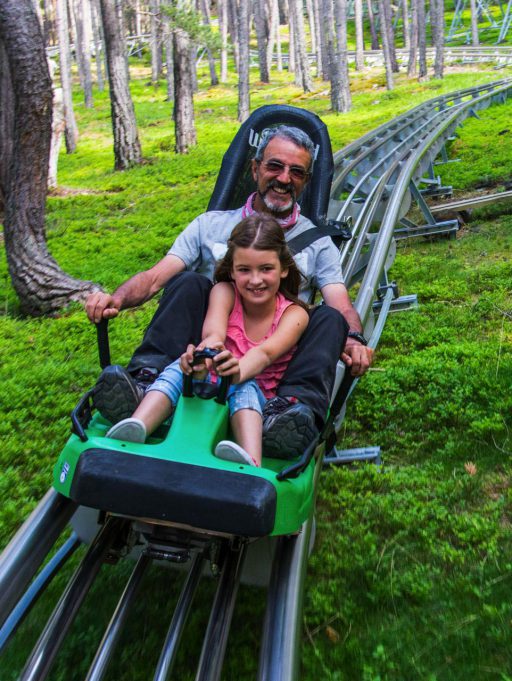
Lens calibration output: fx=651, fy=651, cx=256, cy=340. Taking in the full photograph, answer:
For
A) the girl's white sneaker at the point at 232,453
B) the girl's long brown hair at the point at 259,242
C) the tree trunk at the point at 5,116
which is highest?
the tree trunk at the point at 5,116

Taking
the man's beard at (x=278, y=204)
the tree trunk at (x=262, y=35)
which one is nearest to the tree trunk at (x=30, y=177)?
the man's beard at (x=278, y=204)

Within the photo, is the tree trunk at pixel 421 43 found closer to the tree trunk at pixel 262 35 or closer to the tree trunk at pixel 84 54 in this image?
the tree trunk at pixel 262 35

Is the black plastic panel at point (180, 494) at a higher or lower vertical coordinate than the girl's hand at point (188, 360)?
lower

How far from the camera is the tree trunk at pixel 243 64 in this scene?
1978 centimetres

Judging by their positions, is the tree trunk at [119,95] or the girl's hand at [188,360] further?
the tree trunk at [119,95]

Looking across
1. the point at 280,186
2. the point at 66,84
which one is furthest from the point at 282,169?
the point at 66,84

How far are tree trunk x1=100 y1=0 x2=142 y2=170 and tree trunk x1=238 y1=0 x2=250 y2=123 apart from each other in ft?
25.3

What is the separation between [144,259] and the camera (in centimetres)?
734

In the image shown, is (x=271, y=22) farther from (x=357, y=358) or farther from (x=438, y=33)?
(x=357, y=358)

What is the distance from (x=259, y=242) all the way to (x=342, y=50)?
743 inches

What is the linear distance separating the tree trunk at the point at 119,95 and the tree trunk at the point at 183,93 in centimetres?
125

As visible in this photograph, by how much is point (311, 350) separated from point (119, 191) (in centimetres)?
959

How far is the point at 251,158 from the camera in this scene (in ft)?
13.3

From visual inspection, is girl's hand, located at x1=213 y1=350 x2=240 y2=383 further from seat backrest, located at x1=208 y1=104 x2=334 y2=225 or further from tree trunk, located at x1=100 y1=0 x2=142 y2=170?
tree trunk, located at x1=100 y1=0 x2=142 y2=170
